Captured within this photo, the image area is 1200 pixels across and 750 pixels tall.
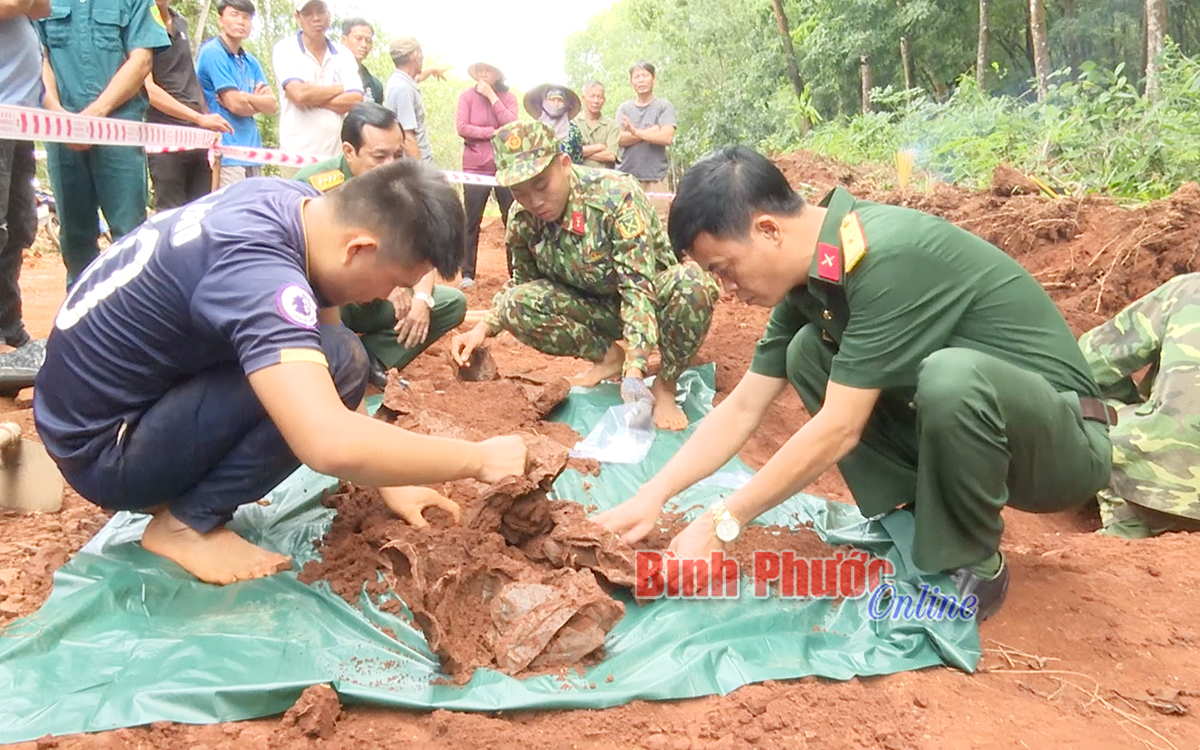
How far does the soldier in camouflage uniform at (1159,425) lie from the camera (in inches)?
115

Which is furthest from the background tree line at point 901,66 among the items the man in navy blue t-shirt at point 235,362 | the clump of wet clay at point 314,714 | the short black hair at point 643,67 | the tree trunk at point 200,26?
the tree trunk at point 200,26

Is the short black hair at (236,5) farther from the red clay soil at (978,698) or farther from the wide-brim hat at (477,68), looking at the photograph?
the red clay soil at (978,698)

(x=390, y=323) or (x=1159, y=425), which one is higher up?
(x=390, y=323)

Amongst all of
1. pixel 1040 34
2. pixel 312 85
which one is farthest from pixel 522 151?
pixel 1040 34

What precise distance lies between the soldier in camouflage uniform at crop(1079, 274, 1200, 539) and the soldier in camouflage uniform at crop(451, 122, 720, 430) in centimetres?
170

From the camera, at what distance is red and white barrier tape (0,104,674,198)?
130 inches

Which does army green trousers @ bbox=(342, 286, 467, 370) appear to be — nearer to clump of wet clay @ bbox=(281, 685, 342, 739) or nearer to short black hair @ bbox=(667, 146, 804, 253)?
short black hair @ bbox=(667, 146, 804, 253)

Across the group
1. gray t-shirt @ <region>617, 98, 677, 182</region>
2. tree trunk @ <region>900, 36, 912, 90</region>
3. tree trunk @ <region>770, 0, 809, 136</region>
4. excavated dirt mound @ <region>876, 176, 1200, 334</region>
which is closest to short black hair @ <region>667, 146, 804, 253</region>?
excavated dirt mound @ <region>876, 176, 1200, 334</region>

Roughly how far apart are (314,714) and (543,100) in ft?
21.5

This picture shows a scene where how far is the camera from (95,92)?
4016 mm

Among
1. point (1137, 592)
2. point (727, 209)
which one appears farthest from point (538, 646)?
point (1137, 592)

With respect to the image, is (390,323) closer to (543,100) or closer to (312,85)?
(312,85)

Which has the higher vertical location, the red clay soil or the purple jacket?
the purple jacket

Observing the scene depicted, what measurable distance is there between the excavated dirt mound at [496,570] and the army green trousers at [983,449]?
799 millimetres
